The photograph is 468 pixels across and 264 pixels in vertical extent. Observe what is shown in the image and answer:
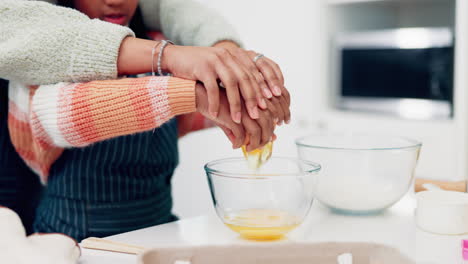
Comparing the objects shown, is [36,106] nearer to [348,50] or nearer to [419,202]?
[419,202]

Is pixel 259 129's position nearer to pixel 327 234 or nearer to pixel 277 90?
pixel 277 90

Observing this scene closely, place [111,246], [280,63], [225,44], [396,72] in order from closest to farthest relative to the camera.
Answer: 1. [111,246]
2. [225,44]
3. [396,72]
4. [280,63]

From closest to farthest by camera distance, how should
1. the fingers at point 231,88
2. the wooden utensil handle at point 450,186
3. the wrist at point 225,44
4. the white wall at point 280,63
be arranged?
the fingers at point 231,88 < the wooden utensil handle at point 450,186 < the wrist at point 225,44 < the white wall at point 280,63

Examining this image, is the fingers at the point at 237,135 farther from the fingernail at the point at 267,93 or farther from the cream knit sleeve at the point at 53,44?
the cream knit sleeve at the point at 53,44

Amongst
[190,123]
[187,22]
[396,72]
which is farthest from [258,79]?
[396,72]

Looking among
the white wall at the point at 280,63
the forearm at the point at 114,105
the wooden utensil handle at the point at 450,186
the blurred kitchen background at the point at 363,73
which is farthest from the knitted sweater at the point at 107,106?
the white wall at the point at 280,63

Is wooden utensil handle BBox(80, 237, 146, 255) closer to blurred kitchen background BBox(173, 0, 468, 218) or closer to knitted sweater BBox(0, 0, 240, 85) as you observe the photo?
knitted sweater BBox(0, 0, 240, 85)

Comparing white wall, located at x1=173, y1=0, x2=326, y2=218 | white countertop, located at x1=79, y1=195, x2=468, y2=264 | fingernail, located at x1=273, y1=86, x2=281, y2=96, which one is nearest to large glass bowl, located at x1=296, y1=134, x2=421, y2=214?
white countertop, located at x1=79, y1=195, x2=468, y2=264

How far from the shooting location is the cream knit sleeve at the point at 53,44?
0.83 metres

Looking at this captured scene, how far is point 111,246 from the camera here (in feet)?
2.50

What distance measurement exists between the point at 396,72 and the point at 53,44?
5.15ft

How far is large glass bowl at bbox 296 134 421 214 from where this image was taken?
90 centimetres

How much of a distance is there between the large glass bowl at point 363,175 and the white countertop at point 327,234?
3cm

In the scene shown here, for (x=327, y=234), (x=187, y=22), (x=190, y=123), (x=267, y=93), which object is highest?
(x=187, y=22)
